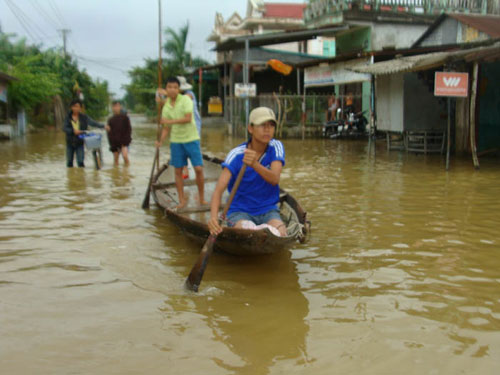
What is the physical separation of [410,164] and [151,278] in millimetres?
8494

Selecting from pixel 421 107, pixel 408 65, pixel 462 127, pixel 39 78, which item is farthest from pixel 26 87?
pixel 462 127

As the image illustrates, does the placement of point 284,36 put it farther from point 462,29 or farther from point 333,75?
point 462,29

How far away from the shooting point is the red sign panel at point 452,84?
33.5ft

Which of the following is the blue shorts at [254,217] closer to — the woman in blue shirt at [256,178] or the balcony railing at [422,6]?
the woman in blue shirt at [256,178]

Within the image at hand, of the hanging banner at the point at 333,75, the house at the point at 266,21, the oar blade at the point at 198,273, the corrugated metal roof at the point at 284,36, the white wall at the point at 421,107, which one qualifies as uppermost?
the house at the point at 266,21

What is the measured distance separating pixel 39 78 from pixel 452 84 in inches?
Answer: 717

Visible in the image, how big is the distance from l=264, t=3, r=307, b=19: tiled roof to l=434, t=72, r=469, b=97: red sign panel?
26.1m

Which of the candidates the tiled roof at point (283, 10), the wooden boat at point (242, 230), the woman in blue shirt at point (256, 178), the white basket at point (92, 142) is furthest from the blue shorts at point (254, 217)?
the tiled roof at point (283, 10)

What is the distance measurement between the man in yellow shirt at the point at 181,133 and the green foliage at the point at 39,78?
17.5m

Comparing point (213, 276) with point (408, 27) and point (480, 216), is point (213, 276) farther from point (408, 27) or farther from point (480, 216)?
point (408, 27)

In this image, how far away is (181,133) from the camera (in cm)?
661

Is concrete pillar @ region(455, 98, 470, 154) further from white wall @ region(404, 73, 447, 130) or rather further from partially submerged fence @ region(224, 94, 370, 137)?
partially submerged fence @ region(224, 94, 370, 137)

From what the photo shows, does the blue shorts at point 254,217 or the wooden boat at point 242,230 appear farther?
the blue shorts at point 254,217

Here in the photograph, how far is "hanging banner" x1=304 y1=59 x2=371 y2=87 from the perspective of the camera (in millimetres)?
17408
